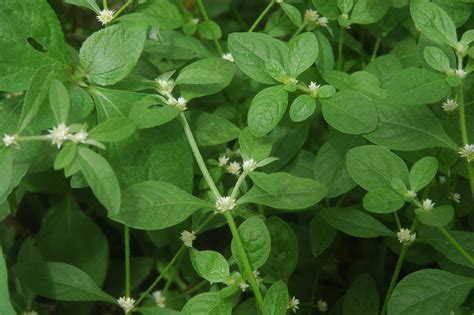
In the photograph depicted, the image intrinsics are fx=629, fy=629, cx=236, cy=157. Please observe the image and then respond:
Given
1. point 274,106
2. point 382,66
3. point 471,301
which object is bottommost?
point 471,301

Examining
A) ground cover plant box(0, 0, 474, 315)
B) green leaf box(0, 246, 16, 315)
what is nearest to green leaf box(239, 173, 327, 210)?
ground cover plant box(0, 0, 474, 315)

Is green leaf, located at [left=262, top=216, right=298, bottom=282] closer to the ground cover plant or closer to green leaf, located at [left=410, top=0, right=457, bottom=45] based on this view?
the ground cover plant

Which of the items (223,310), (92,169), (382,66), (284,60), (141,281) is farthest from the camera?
(141,281)

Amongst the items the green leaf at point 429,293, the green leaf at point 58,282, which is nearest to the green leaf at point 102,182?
the green leaf at point 58,282

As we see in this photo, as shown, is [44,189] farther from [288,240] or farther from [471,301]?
[471,301]

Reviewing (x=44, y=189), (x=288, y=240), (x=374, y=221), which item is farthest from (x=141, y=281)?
(x=374, y=221)

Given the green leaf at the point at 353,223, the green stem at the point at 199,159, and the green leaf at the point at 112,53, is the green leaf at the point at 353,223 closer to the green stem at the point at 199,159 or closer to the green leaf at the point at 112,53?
the green stem at the point at 199,159

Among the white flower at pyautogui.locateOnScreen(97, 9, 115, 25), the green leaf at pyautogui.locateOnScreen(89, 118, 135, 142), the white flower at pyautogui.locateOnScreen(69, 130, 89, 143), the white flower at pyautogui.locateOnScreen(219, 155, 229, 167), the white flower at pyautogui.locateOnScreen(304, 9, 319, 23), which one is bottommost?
the white flower at pyautogui.locateOnScreen(69, 130, 89, 143)
